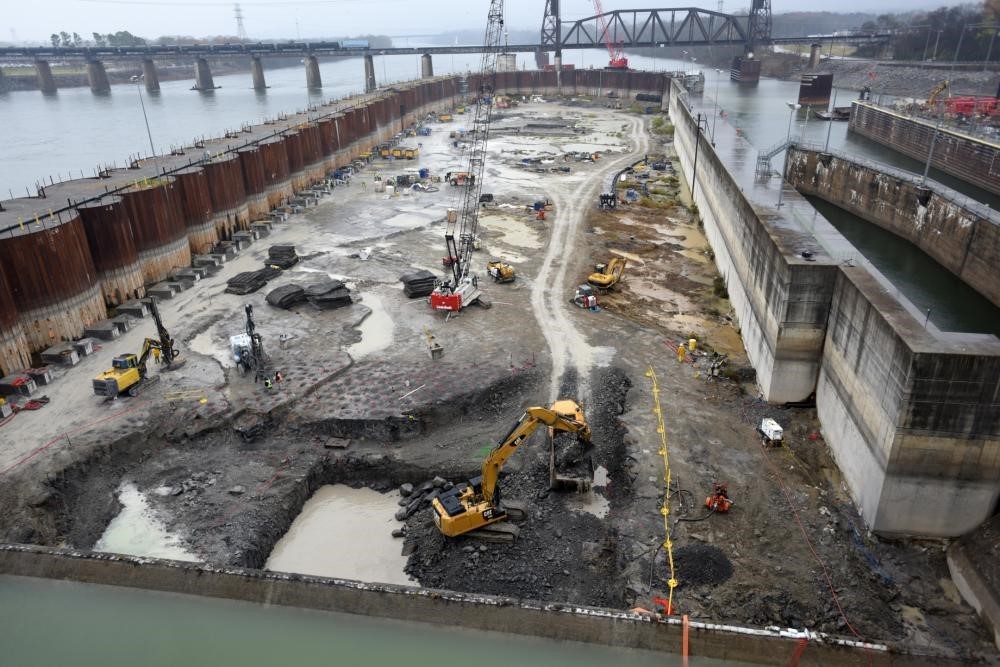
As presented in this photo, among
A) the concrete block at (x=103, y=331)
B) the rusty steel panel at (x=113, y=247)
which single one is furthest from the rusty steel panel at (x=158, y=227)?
the concrete block at (x=103, y=331)

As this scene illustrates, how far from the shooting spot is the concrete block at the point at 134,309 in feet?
102

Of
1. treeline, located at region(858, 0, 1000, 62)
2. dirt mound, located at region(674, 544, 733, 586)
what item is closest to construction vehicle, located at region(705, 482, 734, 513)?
dirt mound, located at region(674, 544, 733, 586)

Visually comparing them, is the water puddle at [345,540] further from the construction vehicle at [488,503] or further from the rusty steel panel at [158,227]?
the rusty steel panel at [158,227]

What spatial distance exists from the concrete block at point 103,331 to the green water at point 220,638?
555 inches

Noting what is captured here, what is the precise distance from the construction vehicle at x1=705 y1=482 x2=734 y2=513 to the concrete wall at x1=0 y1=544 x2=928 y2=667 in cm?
437

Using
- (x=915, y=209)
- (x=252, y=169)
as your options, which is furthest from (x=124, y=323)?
(x=915, y=209)

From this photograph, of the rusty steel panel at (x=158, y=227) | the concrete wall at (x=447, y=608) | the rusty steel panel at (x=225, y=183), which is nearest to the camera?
the concrete wall at (x=447, y=608)

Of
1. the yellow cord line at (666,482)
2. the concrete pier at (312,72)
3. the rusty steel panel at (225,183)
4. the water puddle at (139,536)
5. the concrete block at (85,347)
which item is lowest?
the water puddle at (139,536)

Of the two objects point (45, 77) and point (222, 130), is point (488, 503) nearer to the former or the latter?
point (222, 130)

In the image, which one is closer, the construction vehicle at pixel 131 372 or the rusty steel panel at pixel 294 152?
the construction vehicle at pixel 131 372

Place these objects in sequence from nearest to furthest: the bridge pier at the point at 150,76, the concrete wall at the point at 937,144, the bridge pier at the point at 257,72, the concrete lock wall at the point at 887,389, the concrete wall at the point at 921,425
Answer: the concrete wall at the point at 921,425, the concrete lock wall at the point at 887,389, the concrete wall at the point at 937,144, the bridge pier at the point at 150,76, the bridge pier at the point at 257,72

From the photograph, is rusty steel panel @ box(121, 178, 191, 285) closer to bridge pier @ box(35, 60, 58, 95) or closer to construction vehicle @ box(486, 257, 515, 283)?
construction vehicle @ box(486, 257, 515, 283)

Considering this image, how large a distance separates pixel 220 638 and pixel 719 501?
554 inches

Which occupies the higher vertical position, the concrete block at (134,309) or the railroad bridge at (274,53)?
the railroad bridge at (274,53)
